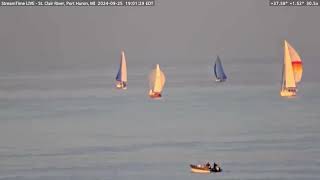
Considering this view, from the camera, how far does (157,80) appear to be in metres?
11.2

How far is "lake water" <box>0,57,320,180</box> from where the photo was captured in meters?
10.9

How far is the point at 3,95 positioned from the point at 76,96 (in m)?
0.75

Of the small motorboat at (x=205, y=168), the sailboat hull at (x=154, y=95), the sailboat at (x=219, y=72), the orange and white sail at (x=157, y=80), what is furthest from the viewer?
the sailboat hull at (x=154, y=95)

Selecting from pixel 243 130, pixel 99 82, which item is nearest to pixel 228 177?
pixel 243 130

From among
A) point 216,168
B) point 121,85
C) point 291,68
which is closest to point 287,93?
point 291,68

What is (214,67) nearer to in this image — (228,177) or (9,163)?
(228,177)

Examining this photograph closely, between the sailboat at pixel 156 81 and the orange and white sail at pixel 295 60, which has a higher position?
the orange and white sail at pixel 295 60

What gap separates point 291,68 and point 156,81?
49.2 inches

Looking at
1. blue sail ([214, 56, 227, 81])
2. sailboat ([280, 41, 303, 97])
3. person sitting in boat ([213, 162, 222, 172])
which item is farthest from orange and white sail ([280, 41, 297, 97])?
person sitting in boat ([213, 162, 222, 172])

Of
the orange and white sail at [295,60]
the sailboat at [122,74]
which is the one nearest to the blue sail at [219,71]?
the orange and white sail at [295,60]

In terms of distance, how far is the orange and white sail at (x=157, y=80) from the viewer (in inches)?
439

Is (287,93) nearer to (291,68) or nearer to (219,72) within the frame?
(291,68)

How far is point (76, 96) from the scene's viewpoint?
11547mm

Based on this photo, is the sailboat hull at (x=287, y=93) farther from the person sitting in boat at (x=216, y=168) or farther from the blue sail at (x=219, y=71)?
the person sitting in boat at (x=216, y=168)
